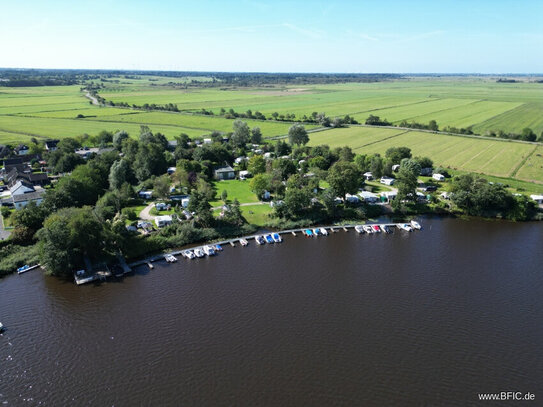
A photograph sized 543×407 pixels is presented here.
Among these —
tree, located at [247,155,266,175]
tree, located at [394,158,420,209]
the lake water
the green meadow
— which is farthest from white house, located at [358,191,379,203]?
the green meadow

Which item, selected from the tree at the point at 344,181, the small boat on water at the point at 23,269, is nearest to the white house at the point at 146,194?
the small boat on water at the point at 23,269

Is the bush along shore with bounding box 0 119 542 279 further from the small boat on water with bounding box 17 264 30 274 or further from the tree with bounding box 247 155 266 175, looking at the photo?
the small boat on water with bounding box 17 264 30 274

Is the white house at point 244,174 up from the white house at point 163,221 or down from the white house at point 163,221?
up

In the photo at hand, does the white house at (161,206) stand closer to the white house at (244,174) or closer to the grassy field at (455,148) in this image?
the white house at (244,174)

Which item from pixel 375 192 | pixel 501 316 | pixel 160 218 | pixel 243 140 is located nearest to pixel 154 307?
pixel 160 218

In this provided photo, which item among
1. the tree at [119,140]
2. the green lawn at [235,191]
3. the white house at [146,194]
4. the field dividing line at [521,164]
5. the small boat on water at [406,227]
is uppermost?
the tree at [119,140]

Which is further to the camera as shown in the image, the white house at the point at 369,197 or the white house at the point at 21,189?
the white house at the point at 369,197

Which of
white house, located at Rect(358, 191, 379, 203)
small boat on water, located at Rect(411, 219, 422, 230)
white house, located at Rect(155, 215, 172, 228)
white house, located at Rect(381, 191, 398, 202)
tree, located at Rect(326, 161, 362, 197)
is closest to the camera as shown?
white house, located at Rect(155, 215, 172, 228)
